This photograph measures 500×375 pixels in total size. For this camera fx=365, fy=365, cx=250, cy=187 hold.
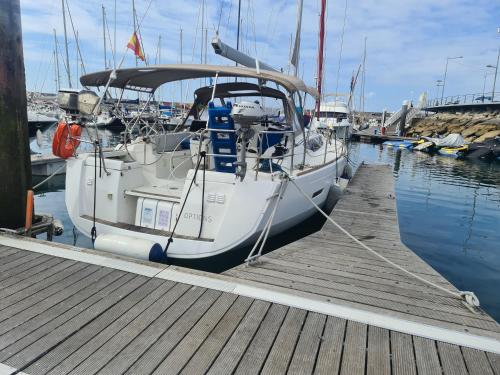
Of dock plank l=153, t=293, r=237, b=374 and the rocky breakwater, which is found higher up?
the rocky breakwater

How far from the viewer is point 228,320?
2.93m

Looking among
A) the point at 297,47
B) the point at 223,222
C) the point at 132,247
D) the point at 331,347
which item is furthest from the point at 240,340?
the point at 297,47

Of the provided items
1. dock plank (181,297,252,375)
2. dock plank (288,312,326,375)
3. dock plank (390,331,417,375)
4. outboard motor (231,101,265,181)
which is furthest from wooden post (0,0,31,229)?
dock plank (390,331,417,375)

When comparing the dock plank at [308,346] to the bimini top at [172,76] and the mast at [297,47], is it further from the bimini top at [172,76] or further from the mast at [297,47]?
the mast at [297,47]

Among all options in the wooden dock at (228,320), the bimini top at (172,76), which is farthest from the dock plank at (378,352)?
the bimini top at (172,76)

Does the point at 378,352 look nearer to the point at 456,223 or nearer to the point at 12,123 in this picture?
the point at 12,123

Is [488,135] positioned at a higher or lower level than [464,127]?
lower

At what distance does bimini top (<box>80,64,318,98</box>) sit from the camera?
17.3ft

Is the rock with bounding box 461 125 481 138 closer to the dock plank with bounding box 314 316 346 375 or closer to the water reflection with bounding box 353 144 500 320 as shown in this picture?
the water reflection with bounding box 353 144 500 320

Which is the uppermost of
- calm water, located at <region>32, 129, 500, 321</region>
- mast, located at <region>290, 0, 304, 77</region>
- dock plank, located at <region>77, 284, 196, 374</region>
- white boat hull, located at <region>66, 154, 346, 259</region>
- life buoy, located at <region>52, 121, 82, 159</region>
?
mast, located at <region>290, 0, 304, 77</region>

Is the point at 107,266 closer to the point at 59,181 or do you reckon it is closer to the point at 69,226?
the point at 69,226

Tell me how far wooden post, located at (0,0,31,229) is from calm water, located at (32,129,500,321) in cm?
167

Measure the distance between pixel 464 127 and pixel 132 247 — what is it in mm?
37637

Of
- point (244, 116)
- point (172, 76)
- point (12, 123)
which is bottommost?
point (12, 123)
